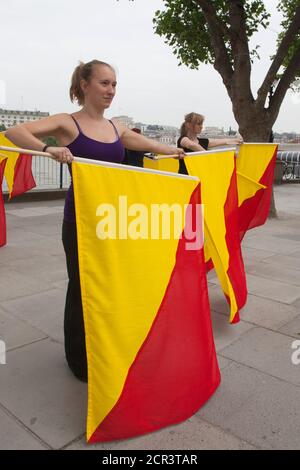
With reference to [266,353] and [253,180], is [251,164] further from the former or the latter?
[266,353]

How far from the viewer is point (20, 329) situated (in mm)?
3832

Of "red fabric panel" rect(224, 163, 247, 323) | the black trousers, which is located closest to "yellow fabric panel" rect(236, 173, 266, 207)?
"red fabric panel" rect(224, 163, 247, 323)

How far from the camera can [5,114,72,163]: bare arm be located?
2.37 metres

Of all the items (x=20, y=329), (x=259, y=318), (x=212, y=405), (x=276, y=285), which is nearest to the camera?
(x=212, y=405)

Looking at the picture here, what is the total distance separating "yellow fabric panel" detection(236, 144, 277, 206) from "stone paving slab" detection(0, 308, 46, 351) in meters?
2.77

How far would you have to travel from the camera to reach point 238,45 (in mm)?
9484

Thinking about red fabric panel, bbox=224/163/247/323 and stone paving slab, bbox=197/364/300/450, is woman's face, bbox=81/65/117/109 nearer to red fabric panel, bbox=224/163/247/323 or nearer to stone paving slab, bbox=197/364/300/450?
red fabric panel, bbox=224/163/247/323

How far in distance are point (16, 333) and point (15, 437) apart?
140 cm

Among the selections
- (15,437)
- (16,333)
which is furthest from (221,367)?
(16,333)

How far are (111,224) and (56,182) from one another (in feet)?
35.8

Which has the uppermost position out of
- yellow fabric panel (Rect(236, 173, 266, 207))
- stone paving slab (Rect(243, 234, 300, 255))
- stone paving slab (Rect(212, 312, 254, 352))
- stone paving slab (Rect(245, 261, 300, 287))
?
yellow fabric panel (Rect(236, 173, 266, 207))

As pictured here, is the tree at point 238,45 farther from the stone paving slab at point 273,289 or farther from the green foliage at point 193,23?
the stone paving slab at point 273,289

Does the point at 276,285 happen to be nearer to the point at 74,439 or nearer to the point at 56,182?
the point at 74,439

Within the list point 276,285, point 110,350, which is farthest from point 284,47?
point 110,350
